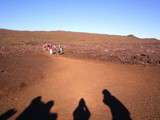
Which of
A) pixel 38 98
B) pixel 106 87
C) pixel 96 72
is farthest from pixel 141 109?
pixel 96 72

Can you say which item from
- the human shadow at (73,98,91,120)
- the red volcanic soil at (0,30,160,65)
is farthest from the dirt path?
the red volcanic soil at (0,30,160,65)

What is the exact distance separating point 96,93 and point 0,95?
4.71 metres

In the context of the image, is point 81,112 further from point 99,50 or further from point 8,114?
point 99,50

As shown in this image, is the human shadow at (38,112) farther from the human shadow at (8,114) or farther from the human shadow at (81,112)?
the human shadow at (81,112)

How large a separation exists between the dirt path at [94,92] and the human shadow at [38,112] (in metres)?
0.26

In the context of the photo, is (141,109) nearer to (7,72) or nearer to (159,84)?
(159,84)

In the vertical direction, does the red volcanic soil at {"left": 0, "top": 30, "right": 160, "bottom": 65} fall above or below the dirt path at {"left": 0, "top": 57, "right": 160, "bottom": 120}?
below

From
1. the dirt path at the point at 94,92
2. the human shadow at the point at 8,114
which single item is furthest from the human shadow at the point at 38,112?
the human shadow at the point at 8,114

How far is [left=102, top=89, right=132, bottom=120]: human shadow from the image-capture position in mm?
9367

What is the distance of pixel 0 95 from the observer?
40.2 ft

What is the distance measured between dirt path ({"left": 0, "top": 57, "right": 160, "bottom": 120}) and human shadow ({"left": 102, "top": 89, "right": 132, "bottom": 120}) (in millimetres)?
194

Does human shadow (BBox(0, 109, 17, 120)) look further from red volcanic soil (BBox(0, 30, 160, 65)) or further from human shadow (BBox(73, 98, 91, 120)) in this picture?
red volcanic soil (BBox(0, 30, 160, 65))

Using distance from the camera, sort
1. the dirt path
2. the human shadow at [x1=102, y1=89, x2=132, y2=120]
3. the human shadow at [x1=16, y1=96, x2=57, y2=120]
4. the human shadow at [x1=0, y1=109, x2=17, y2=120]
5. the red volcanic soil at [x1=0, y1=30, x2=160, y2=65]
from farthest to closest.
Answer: the red volcanic soil at [x1=0, y1=30, x2=160, y2=65]
the dirt path
the human shadow at [x1=0, y1=109, x2=17, y2=120]
the human shadow at [x1=16, y1=96, x2=57, y2=120]
the human shadow at [x1=102, y1=89, x2=132, y2=120]

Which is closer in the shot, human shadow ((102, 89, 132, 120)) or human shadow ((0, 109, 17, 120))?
human shadow ((102, 89, 132, 120))
